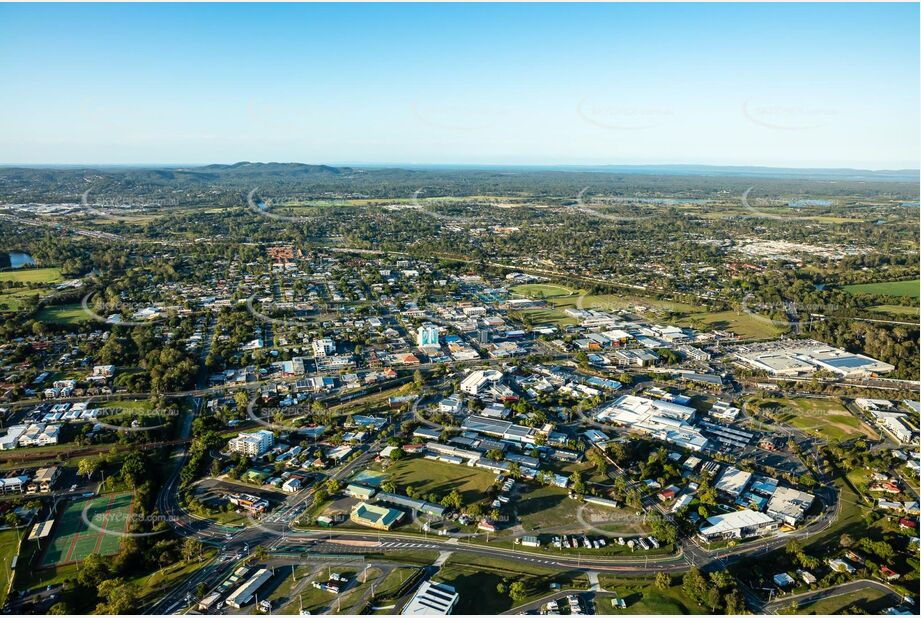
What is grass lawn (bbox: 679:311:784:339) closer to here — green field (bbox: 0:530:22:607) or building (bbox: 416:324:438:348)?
building (bbox: 416:324:438:348)

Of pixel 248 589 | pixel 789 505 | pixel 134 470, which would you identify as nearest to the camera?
pixel 248 589

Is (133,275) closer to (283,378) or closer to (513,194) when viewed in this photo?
(283,378)

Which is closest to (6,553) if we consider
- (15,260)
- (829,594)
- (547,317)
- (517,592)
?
(517,592)

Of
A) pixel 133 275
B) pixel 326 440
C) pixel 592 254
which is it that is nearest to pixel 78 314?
pixel 133 275

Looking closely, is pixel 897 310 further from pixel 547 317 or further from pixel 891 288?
pixel 547 317

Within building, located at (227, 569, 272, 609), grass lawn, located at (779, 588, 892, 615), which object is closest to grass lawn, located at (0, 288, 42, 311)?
building, located at (227, 569, 272, 609)

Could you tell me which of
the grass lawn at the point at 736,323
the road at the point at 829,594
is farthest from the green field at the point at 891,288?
the road at the point at 829,594
